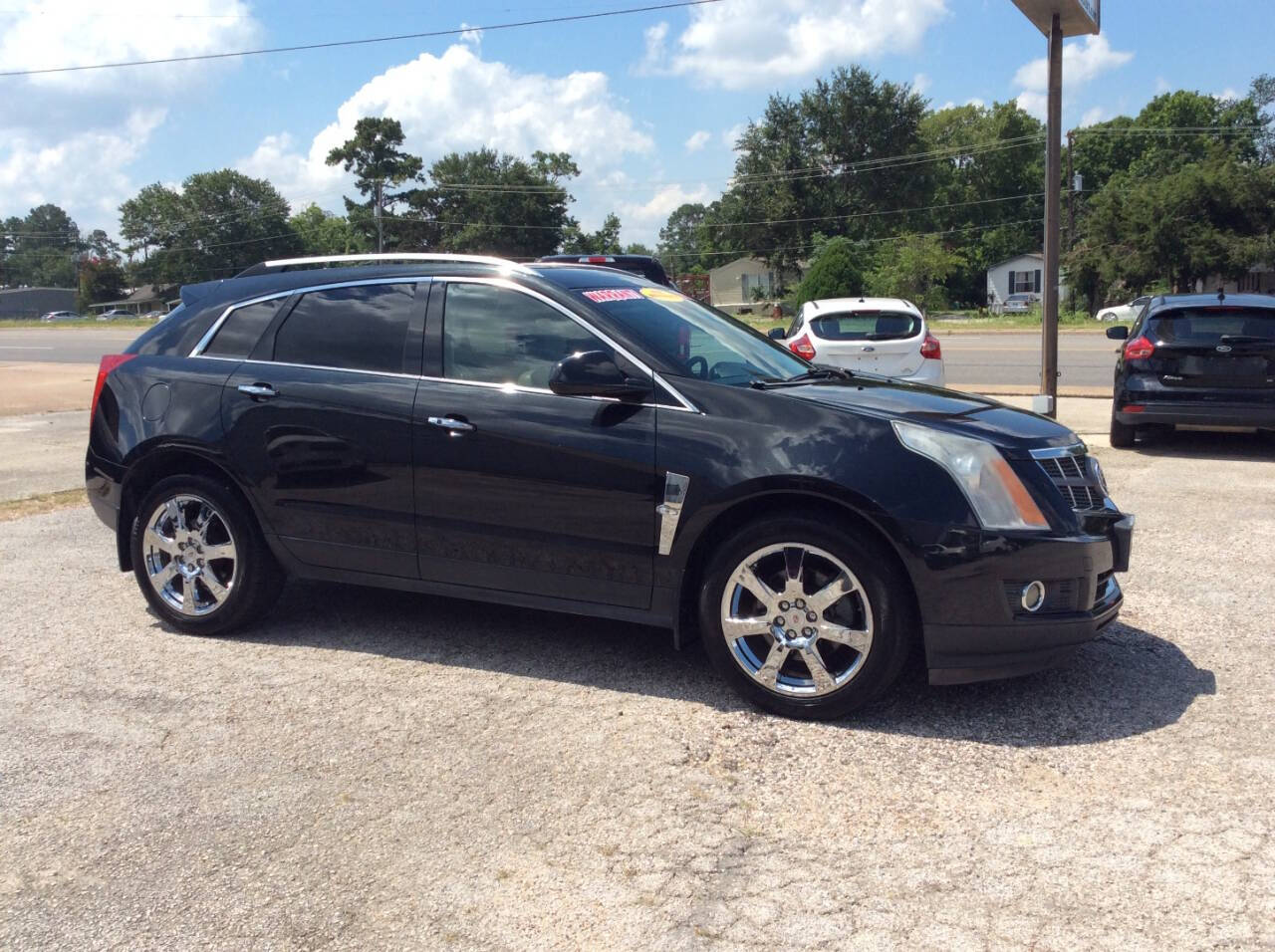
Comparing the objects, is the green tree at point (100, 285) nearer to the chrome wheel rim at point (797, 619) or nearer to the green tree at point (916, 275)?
the green tree at point (916, 275)

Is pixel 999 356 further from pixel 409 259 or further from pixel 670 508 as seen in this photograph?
pixel 670 508

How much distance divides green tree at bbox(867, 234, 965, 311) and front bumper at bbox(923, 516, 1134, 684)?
163 feet

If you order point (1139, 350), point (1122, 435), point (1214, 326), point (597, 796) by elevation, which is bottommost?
point (597, 796)

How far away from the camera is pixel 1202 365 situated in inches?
404

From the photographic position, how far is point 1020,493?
4039 mm

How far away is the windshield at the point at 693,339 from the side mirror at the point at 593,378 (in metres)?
0.23

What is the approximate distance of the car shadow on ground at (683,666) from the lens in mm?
4145

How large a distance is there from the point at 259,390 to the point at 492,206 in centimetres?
8387

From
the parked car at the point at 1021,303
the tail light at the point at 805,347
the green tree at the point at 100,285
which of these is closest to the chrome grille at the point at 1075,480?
the tail light at the point at 805,347

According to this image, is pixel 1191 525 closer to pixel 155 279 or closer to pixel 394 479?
pixel 394 479

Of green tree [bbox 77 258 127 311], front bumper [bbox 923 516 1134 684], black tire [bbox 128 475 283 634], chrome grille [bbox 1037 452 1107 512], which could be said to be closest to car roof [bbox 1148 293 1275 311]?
chrome grille [bbox 1037 452 1107 512]

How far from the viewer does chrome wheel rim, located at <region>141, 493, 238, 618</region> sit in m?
5.30

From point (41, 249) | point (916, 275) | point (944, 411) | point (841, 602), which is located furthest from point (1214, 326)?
point (41, 249)

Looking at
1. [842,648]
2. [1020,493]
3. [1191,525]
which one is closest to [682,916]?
[842,648]
